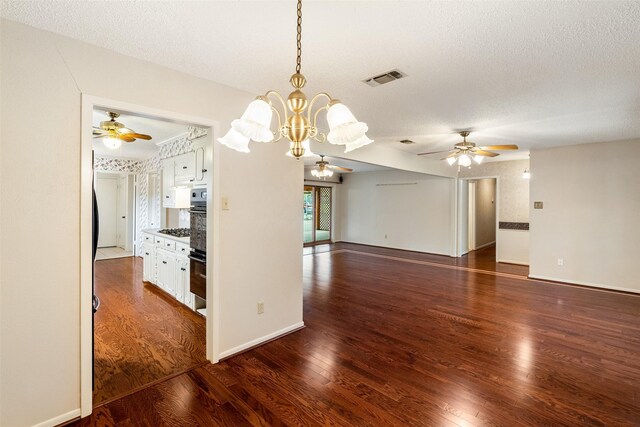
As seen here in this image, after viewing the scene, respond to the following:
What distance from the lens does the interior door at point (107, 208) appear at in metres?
8.45

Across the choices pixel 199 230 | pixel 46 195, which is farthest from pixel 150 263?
pixel 46 195

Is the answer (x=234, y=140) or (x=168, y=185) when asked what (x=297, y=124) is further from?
(x=168, y=185)

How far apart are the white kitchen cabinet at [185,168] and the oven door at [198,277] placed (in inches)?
57.1

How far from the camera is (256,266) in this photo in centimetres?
297

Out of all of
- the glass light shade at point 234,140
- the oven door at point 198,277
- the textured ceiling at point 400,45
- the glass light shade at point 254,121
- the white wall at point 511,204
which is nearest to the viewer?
the glass light shade at point 254,121

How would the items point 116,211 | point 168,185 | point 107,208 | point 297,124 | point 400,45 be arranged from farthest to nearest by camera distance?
point 116,211, point 107,208, point 168,185, point 400,45, point 297,124

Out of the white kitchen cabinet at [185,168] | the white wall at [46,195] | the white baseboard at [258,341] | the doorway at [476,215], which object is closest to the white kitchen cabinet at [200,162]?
the white kitchen cabinet at [185,168]

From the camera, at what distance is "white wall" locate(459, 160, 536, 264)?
7.21 meters

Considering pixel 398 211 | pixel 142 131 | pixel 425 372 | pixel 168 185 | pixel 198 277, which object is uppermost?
pixel 142 131

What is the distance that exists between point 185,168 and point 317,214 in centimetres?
641

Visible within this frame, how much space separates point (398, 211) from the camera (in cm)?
916

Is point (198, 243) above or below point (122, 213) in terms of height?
below

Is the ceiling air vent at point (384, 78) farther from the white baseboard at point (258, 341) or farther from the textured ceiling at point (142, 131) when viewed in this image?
the white baseboard at point (258, 341)

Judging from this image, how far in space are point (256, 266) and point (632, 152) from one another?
6.03 metres
